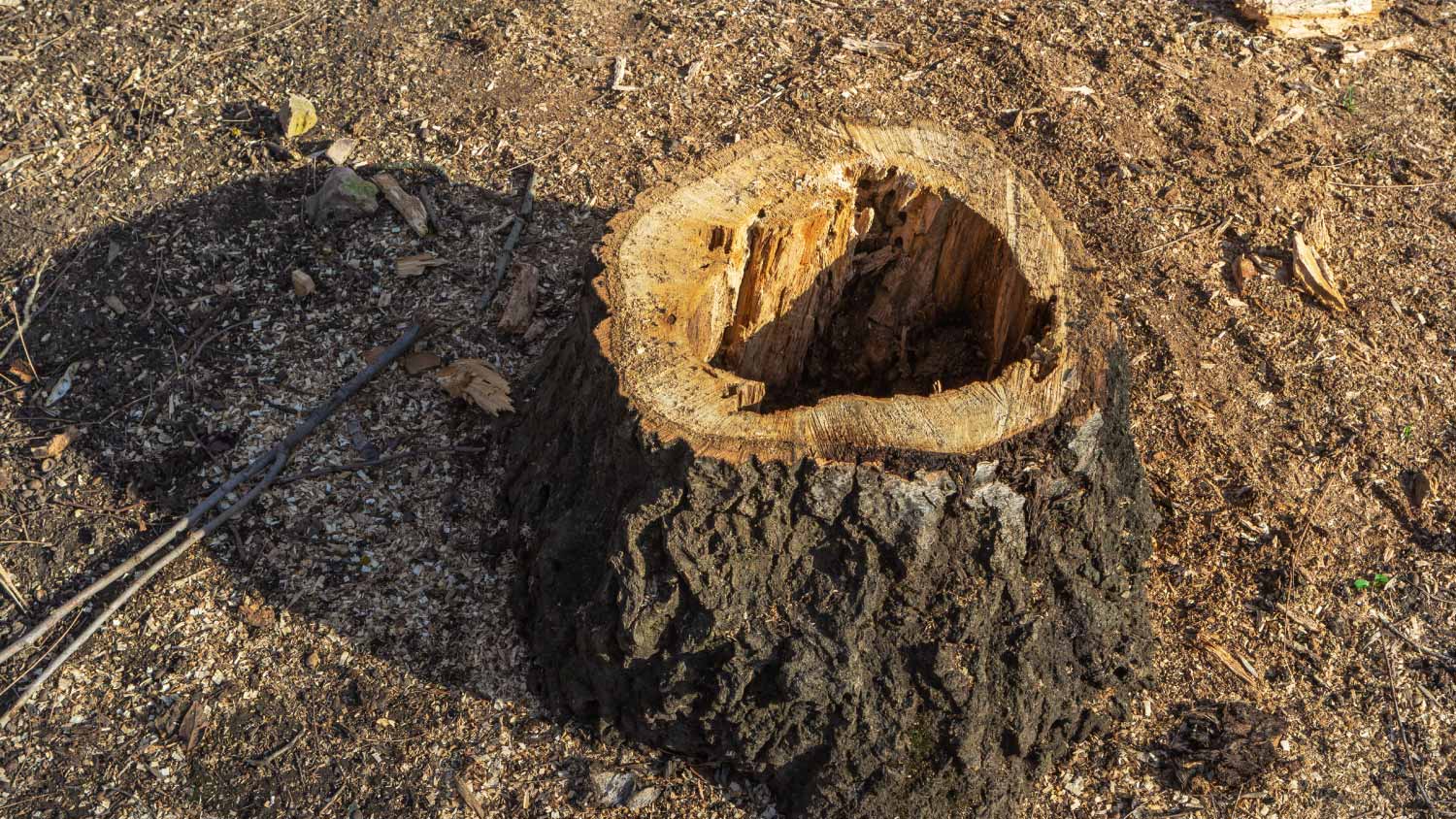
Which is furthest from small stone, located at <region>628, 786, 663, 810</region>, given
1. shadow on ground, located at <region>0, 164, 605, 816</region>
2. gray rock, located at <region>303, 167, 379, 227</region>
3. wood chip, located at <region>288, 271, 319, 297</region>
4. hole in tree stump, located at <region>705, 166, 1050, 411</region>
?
gray rock, located at <region>303, 167, 379, 227</region>

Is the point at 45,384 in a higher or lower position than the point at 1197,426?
lower

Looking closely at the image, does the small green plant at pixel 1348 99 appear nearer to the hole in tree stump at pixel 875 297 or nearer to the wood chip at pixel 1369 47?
the wood chip at pixel 1369 47

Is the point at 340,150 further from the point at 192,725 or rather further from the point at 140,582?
the point at 192,725

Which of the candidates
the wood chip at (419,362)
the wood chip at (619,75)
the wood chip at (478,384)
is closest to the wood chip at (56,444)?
the wood chip at (419,362)

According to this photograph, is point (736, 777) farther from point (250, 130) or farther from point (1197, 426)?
point (250, 130)

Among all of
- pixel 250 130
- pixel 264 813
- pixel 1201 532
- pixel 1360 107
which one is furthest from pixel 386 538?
pixel 1360 107

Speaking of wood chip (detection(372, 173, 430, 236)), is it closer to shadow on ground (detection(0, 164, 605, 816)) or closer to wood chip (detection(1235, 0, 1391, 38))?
shadow on ground (detection(0, 164, 605, 816))
